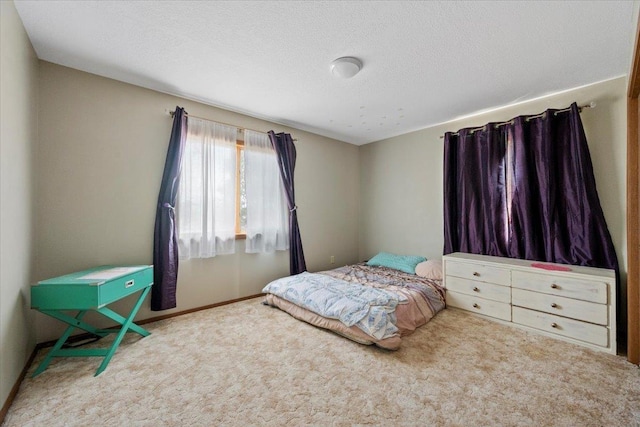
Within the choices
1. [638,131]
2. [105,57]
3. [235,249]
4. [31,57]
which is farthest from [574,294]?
[31,57]

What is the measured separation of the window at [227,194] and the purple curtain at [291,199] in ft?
0.28

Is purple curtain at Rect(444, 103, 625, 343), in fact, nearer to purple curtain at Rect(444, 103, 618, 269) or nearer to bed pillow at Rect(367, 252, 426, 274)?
purple curtain at Rect(444, 103, 618, 269)

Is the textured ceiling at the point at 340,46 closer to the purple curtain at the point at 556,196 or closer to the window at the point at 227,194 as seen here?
the purple curtain at the point at 556,196

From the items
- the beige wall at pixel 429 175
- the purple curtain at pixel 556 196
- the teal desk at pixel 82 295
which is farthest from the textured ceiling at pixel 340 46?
Answer: the teal desk at pixel 82 295

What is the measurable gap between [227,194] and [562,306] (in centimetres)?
349

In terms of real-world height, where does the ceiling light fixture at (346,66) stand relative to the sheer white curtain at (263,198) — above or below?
above

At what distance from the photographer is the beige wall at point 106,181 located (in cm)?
217

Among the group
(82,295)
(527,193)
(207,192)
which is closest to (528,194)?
(527,193)

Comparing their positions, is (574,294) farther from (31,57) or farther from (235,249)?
(31,57)

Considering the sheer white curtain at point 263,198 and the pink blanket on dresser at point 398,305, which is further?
the sheer white curtain at point 263,198

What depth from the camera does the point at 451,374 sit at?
5.79 feet

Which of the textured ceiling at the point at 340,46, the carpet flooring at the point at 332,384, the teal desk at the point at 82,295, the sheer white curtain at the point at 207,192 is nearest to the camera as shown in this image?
the carpet flooring at the point at 332,384

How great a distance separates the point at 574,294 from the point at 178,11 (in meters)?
3.67

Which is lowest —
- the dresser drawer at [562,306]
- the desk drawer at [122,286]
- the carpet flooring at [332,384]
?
the carpet flooring at [332,384]
